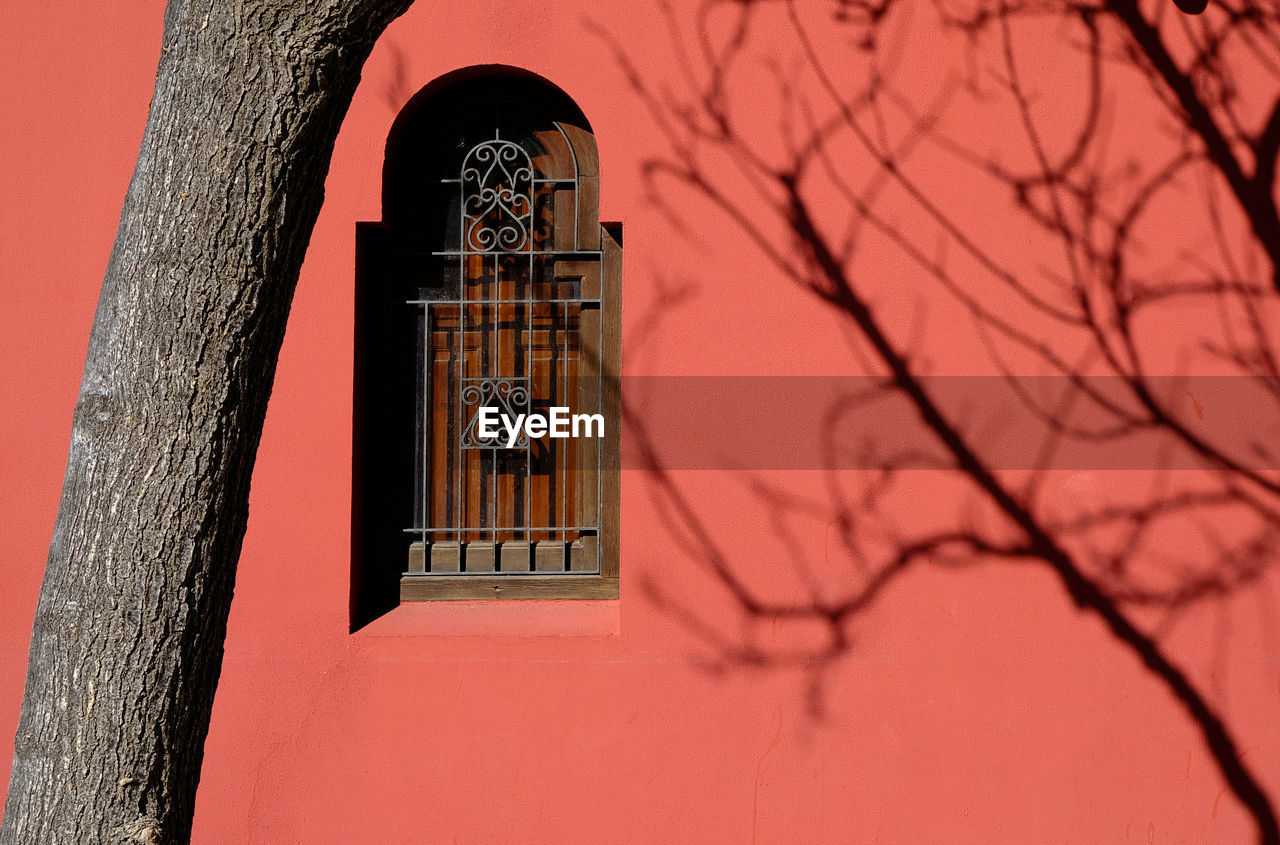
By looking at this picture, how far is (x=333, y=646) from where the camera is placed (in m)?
3.41

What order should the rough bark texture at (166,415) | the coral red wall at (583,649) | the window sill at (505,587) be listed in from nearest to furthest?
the rough bark texture at (166,415)
the coral red wall at (583,649)
the window sill at (505,587)

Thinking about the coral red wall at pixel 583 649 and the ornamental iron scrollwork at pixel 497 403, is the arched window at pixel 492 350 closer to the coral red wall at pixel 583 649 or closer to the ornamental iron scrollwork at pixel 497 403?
the ornamental iron scrollwork at pixel 497 403

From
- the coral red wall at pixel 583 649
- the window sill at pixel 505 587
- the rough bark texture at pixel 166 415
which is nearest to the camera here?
the rough bark texture at pixel 166 415

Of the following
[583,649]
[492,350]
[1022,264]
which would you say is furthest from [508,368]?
[1022,264]

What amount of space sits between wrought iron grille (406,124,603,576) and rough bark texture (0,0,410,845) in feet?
6.67

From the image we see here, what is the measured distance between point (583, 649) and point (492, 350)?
1.17 metres

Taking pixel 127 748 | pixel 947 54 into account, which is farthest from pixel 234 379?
pixel 947 54

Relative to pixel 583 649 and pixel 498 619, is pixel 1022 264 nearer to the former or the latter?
pixel 583 649

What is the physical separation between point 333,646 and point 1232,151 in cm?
372

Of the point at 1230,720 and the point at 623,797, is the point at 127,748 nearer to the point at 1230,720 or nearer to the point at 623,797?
the point at 623,797

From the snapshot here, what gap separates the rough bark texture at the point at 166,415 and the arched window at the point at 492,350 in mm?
2027

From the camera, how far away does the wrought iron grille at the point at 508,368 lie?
3648 millimetres

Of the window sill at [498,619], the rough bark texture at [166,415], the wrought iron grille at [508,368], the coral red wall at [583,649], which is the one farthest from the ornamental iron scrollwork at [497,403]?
the rough bark texture at [166,415]

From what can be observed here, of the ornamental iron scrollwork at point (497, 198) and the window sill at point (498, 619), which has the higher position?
the ornamental iron scrollwork at point (497, 198)
